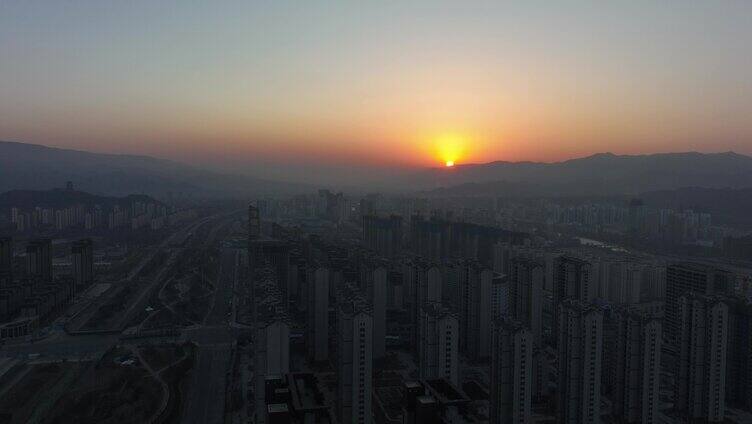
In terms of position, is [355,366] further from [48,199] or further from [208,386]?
[48,199]

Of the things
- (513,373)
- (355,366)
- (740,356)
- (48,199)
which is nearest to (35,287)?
(355,366)

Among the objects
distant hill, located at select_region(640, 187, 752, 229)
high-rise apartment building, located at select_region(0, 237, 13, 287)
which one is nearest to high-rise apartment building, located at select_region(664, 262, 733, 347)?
high-rise apartment building, located at select_region(0, 237, 13, 287)

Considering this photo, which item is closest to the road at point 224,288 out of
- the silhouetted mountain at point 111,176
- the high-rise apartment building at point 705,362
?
the high-rise apartment building at point 705,362

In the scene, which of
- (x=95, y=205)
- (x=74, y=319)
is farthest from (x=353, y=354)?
(x=95, y=205)

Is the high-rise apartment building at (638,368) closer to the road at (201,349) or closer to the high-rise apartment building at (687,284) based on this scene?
the high-rise apartment building at (687,284)

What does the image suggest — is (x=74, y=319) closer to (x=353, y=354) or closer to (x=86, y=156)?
(x=353, y=354)
